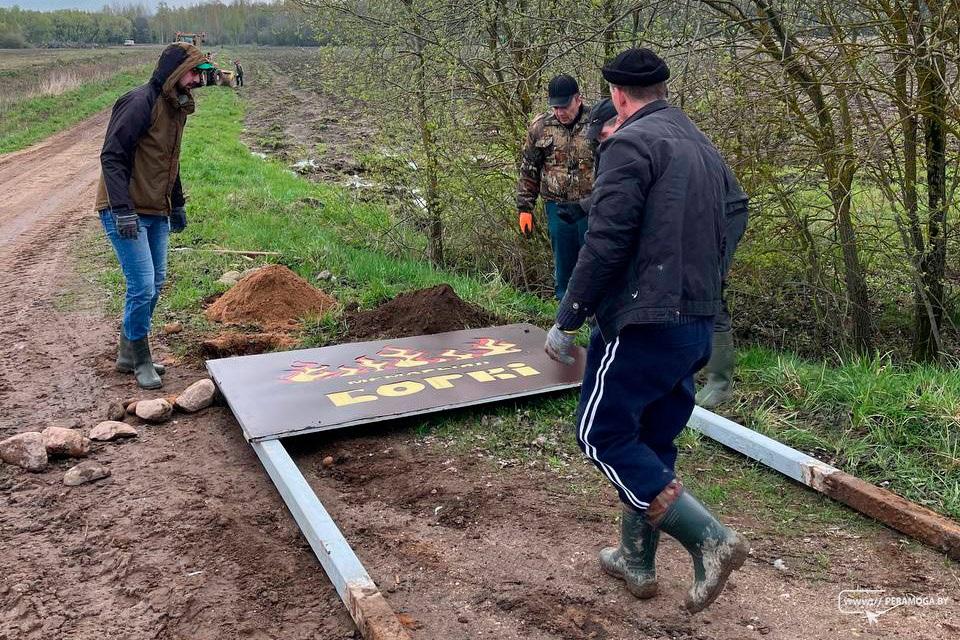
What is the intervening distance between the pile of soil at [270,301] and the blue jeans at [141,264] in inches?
50.1

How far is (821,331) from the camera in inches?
292

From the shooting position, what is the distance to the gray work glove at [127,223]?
16.9 feet

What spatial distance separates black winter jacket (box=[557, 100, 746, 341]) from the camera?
9.50 feet

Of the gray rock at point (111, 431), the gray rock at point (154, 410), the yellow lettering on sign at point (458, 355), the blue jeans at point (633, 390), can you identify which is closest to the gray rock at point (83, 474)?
the gray rock at point (111, 431)

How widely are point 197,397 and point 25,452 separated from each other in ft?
3.46

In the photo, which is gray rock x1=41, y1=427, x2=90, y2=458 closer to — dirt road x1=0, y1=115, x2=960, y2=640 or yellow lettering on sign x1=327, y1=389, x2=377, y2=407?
dirt road x1=0, y1=115, x2=960, y2=640

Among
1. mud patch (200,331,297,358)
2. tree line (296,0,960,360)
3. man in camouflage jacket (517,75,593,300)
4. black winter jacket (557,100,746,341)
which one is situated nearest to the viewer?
black winter jacket (557,100,746,341)

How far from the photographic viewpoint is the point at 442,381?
535cm

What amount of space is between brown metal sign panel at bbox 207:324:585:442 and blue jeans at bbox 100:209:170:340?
1.89 ft

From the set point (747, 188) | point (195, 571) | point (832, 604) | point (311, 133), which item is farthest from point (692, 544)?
point (311, 133)

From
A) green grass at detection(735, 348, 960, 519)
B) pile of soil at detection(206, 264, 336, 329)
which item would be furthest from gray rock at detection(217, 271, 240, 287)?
green grass at detection(735, 348, 960, 519)

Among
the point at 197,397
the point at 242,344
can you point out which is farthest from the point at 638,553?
the point at 242,344

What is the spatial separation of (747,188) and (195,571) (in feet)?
15.6

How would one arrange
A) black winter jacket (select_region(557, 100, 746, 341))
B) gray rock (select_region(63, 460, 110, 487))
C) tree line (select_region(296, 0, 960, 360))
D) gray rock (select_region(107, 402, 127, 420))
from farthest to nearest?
tree line (select_region(296, 0, 960, 360)) < gray rock (select_region(107, 402, 127, 420)) < gray rock (select_region(63, 460, 110, 487)) < black winter jacket (select_region(557, 100, 746, 341))
